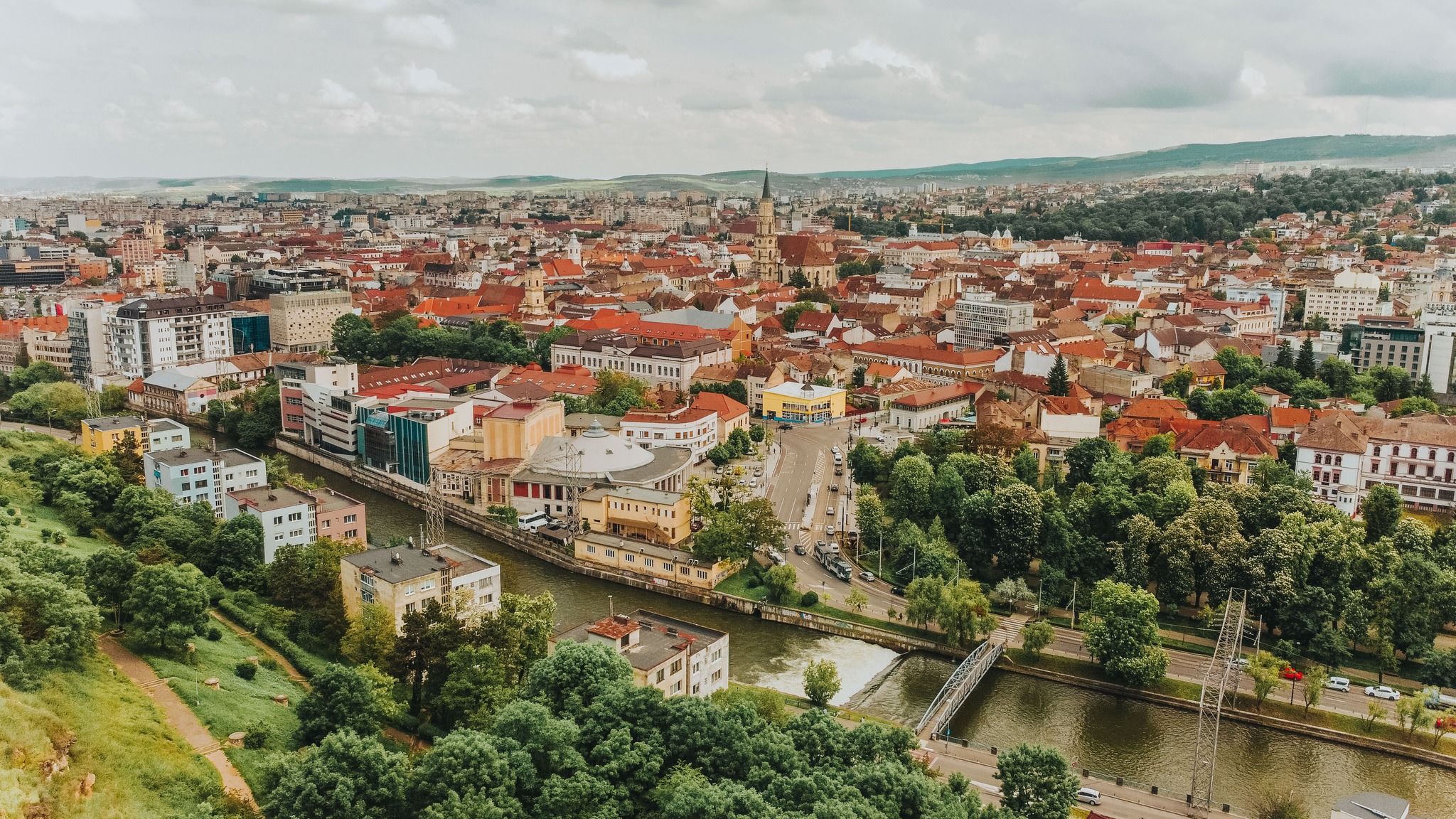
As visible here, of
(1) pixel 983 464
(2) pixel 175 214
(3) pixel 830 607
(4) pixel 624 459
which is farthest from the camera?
(2) pixel 175 214

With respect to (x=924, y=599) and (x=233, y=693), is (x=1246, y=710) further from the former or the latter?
(x=233, y=693)

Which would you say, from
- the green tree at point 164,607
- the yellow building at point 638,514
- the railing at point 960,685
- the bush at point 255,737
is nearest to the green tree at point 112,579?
the green tree at point 164,607

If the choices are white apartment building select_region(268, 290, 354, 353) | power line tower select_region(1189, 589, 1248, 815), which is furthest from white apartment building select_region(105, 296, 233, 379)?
power line tower select_region(1189, 589, 1248, 815)

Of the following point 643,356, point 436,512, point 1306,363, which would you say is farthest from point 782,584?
point 1306,363

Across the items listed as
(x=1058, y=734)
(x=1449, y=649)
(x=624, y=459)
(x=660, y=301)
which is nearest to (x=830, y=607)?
(x=1058, y=734)

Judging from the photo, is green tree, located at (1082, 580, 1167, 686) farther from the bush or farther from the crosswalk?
the bush

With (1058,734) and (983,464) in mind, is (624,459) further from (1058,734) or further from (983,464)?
(1058,734)
